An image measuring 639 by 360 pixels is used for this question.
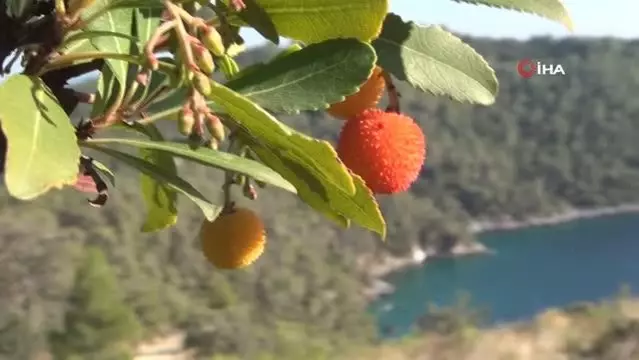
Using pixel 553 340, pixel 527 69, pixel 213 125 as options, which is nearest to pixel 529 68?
pixel 527 69

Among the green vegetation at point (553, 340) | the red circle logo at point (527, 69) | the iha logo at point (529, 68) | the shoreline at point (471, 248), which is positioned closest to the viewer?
the red circle logo at point (527, 69)

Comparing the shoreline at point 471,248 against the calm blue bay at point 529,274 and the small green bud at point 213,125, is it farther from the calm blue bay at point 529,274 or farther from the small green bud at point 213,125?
the small green bud at point 213,125

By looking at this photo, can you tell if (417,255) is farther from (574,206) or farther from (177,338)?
(177,338)

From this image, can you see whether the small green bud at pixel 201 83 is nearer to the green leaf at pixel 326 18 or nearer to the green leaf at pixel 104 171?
the green leaf at pixel 326 18

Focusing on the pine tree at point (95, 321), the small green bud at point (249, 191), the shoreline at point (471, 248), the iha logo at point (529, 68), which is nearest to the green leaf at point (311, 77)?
the small green bud at point (249, 191)

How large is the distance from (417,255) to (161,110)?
23.3 meters

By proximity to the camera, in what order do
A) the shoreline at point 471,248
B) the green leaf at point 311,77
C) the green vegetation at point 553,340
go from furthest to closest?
the shoreline at point 471,248 < the green vegetation at point 553,340 < the green leaf at point 311,77

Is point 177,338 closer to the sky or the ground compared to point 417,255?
closer to the ground

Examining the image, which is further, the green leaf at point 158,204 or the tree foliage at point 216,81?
the green leaf at point 158,204

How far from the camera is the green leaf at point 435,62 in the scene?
1.65ft

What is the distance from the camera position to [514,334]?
21.7 ft

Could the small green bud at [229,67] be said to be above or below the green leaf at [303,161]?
below

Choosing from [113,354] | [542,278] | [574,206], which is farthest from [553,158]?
[113,354]

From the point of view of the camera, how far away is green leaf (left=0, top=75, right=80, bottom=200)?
324mm
